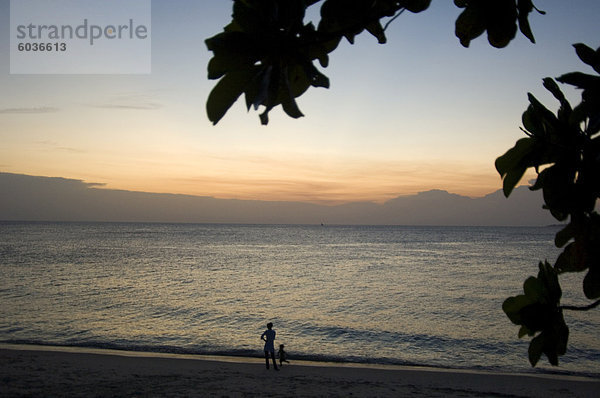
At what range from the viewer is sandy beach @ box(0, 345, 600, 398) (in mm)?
9914

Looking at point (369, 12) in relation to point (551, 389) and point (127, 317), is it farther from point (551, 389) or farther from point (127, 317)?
point (127, 317)

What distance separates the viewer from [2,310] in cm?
2022

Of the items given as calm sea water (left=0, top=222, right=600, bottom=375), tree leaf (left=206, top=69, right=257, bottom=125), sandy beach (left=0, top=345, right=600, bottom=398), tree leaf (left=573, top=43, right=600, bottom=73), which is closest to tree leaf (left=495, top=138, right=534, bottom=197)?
tree leaf (left=573, top=43, right=600, bottom=73)

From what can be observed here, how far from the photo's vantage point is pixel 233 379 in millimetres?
11102

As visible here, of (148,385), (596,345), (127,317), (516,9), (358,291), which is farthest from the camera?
(358,291)

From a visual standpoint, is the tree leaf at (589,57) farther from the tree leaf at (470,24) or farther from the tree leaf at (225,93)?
the tree leaf at (225,93)

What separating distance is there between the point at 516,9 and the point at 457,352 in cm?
1608

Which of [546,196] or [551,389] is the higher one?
[546,196]

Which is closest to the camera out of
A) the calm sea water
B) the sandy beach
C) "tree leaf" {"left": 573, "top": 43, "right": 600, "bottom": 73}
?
"tree leaf" {"left": 573, "top": 43, "right": 600, "bottom": 73}

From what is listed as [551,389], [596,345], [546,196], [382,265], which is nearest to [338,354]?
[551,389]

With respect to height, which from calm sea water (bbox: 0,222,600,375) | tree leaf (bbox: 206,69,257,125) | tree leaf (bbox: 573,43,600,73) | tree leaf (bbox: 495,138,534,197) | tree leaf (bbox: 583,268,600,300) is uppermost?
tree leaf (bbox: 573,43,600,73)

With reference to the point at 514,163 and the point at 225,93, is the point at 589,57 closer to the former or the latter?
the point at 514,163

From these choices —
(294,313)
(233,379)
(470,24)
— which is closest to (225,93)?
(470,24)

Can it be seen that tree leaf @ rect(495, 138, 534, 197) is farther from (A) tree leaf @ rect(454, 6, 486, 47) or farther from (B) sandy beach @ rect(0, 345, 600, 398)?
(B) sandy beach @ rect(0, 345, 600, 398)
